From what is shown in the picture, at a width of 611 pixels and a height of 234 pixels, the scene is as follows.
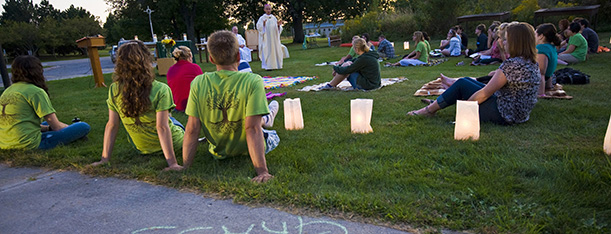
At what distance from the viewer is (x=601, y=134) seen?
12.4ft

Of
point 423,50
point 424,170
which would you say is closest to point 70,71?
point 423,50

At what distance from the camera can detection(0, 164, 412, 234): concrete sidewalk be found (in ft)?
7.79

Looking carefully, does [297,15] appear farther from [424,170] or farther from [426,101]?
[424,170]

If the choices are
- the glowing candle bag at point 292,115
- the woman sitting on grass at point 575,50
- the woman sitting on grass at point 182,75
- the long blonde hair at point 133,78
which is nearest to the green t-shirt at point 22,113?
the long blonde hair at point 133,78

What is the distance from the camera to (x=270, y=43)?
12.8 m

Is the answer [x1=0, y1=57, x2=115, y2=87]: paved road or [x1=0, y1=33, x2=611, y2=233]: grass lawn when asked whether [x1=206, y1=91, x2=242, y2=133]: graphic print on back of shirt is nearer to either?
[x1=0, y1=33, x2=611, y2=233]: grass lawn

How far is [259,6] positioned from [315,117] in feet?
106

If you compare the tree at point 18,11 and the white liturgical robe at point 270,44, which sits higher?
the tree at point 18,11

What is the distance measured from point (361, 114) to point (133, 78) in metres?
2.39

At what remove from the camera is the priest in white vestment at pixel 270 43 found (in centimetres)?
1276

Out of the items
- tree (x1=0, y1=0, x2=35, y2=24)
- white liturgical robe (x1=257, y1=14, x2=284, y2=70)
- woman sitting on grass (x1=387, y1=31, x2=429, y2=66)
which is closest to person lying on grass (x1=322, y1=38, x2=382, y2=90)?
woman sitting on grass (x1=387, y1=31, x2=429, y2=66)

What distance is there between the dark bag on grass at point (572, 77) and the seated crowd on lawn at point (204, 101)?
1228 millimetres

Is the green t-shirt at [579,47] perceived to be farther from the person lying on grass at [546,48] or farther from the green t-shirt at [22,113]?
the green t-shirt at [22,113]

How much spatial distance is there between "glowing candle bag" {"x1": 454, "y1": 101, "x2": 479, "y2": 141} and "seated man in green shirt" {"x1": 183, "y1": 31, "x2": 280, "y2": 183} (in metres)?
2.02
